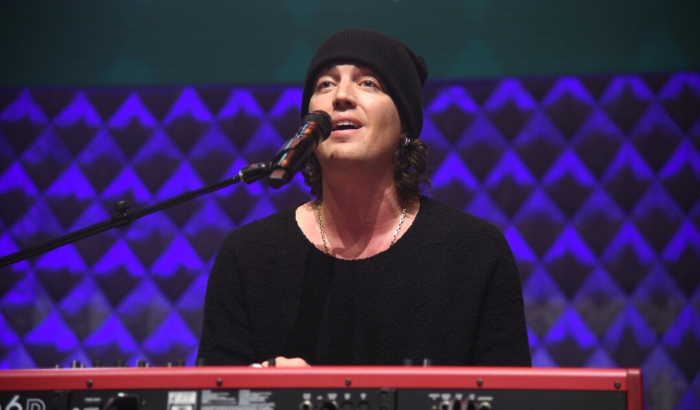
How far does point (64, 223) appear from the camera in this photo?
333 centimetres

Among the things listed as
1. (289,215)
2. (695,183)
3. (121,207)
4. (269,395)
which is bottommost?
(269,395)

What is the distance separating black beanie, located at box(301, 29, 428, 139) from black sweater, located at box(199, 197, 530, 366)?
1.02ft

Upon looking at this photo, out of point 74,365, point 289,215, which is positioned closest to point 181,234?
point 289,215

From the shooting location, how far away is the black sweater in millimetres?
1645

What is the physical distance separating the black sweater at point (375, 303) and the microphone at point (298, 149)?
422mm

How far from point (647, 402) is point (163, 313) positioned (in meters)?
1.98

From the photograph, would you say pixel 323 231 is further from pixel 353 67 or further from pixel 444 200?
pixel 444 200

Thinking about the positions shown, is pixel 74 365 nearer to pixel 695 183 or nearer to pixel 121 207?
pixel 121 207

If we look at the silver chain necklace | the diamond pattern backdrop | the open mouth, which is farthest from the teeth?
the diamond pattern backdrop

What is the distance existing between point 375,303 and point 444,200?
151cm

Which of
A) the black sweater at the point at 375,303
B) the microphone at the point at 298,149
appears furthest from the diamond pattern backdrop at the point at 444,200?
the microphone at the point at 298,149

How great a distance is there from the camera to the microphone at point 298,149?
1.16 metres

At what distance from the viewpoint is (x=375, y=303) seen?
1690mm

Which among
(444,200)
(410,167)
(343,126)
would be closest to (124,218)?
(343,126)
